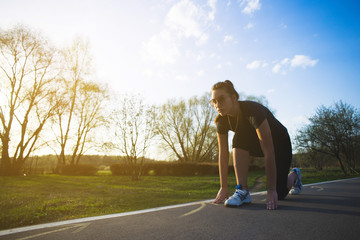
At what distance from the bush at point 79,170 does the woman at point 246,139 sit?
25675 mm

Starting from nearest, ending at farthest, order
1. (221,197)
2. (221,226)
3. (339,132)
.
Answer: (221,226) < (221,197) < (339,132)

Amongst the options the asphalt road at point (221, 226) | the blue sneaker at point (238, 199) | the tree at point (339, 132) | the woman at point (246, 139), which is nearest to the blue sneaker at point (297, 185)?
the woman at point (246, 139)

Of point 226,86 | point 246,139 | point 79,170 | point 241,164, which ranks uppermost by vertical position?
point 226,86

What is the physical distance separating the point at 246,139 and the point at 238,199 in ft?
2.12

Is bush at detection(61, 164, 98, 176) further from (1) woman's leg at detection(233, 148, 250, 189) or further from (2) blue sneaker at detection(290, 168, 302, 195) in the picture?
(1) woman's leg at detection(233, 148, 250, 189)

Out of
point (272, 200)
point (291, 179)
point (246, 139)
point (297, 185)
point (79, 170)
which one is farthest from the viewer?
point (79, 170)

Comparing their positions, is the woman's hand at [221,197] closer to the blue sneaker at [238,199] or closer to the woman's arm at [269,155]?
the blue sneaker at [238,199]

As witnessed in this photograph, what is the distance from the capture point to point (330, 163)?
26656mm

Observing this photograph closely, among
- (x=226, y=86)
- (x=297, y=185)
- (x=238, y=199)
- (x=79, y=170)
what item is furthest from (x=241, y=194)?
(x=79, y=170)

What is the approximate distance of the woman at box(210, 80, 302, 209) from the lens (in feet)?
6.67

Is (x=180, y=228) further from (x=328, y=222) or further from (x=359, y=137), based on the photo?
(x=359, y=137)

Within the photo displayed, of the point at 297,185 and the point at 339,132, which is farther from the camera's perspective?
the point at 339,132

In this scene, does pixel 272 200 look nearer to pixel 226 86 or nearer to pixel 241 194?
pixel 241 194

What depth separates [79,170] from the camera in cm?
2584
